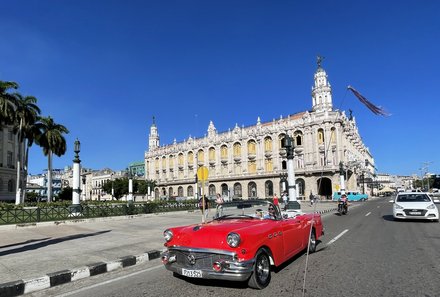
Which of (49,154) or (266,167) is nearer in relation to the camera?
(49,154)

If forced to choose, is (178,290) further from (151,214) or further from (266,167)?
(266,167)

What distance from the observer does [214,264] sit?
16.6 feet

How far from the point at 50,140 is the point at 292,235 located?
43441mm

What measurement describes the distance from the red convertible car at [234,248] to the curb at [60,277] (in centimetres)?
212

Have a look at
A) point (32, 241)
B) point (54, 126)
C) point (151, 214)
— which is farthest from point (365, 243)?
point (54, 126)

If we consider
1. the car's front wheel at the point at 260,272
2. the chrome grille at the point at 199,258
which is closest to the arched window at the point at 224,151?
the car's front wheel at the point at 260,272

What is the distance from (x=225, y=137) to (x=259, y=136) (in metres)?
9.81

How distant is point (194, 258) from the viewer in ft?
17.3

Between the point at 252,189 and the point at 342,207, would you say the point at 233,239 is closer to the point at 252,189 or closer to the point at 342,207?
the point at 342,207

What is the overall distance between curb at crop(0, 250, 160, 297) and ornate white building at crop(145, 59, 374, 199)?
44.3 meters

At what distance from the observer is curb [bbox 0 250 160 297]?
568 centimetres

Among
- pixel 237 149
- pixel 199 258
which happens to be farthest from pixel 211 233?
pixel 237 149

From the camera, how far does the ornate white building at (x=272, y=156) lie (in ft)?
200

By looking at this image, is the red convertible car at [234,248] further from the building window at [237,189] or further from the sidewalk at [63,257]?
the building window at [237,189]
